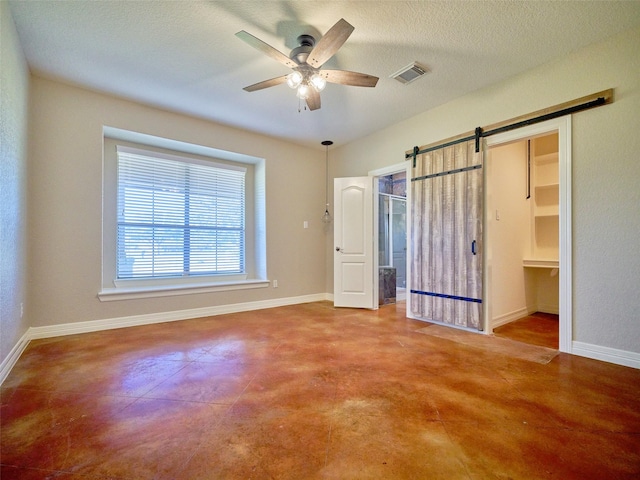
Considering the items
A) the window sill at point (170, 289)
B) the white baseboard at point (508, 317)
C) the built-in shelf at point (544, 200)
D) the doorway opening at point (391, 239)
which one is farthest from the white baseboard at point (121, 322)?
the built-in shelf at point (544, 200)

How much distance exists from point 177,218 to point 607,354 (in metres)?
5.10

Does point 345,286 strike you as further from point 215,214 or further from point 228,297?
point 215,214

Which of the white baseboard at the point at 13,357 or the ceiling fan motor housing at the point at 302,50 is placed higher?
the ceiling fan motor housing at the point at 302,50

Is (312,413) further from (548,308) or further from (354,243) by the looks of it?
(548,308)

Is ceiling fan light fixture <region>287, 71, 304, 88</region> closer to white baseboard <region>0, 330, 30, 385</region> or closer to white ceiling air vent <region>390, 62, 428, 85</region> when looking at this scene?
white ceiling air vent <region>390, 62, 428, 85</region>

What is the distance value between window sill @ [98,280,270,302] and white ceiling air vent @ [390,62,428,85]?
3.44m

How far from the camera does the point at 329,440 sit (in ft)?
4.83

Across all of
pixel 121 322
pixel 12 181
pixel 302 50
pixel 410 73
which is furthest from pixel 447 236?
pixel 12 181

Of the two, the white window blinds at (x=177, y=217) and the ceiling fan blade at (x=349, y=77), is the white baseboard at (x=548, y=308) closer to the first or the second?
the ceiling fan blade at (x=349, y=77)

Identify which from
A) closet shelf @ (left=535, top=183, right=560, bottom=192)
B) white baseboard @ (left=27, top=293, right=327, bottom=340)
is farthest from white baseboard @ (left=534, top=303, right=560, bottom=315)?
white baseboard @ (left=27, top=293, right=327, bottom=340)

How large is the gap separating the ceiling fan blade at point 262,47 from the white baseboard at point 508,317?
3.59 metres

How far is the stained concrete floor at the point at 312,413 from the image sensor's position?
131 centimetres

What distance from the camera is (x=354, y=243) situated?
185 inches

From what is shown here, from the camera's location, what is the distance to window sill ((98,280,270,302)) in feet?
11.5
